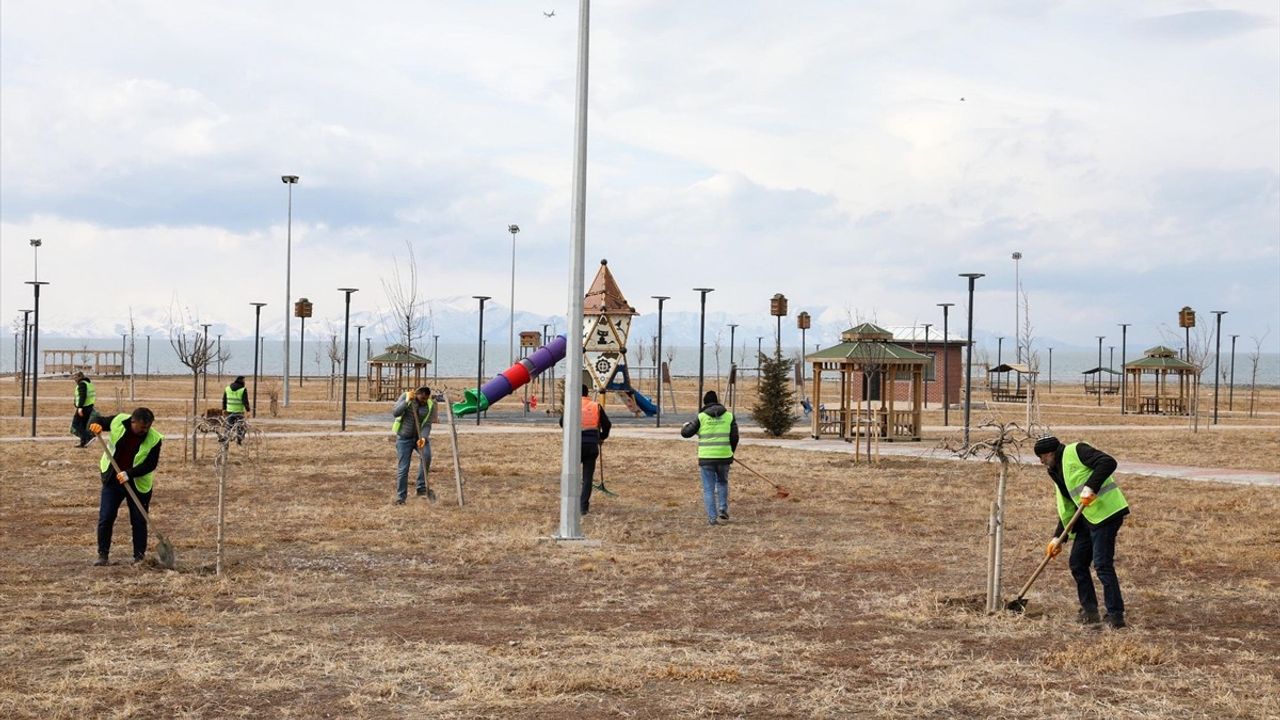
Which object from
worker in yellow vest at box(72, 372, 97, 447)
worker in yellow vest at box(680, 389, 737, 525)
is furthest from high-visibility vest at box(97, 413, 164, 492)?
worker in yellow vest at box(72, 372, 97, 447)

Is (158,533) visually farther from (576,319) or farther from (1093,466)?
(1093,466)

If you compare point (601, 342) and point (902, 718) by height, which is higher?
point (601, 342)

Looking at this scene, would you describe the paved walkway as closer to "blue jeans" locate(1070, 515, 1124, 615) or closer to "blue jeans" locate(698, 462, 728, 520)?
"blue jeans" locate(698, 462, 728, 520)

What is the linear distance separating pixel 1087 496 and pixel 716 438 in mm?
6623

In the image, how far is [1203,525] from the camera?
1516cm

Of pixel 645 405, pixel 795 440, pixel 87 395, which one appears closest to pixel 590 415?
pixel 87 395

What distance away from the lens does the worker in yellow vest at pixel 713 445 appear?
1529 cm

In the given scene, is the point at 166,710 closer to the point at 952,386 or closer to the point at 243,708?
the point at 243,708

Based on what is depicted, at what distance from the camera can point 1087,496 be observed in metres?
9.08

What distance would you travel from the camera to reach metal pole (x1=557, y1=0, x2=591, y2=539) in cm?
1365

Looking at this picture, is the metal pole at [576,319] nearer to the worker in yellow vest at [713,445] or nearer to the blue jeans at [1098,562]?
the worker in yellow vest at [713,445]

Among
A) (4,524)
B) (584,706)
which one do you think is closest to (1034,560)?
(584,706)

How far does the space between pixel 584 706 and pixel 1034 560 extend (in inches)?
275

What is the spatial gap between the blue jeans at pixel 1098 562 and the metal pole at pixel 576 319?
5777mm
